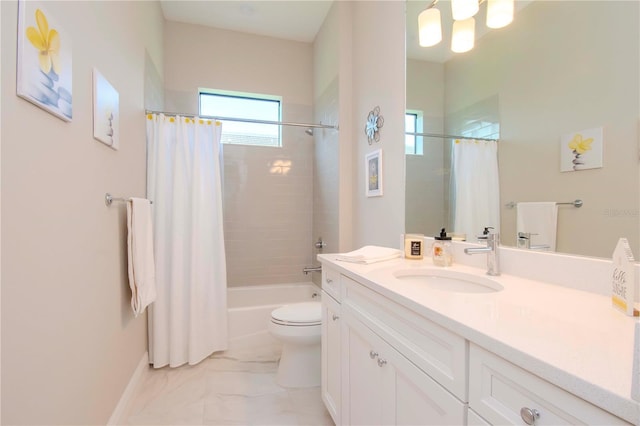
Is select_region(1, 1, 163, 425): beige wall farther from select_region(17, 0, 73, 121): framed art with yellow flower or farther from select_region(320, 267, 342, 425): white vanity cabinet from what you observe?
select_region(320, 267, 342, 425): white vanity cabinet

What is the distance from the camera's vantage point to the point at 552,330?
0.61m

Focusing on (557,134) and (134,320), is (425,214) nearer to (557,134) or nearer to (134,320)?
(557,134)

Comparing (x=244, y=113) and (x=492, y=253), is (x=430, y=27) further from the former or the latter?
(x=244, y=113)

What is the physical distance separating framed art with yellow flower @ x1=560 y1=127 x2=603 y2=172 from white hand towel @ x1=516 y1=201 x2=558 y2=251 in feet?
0.45

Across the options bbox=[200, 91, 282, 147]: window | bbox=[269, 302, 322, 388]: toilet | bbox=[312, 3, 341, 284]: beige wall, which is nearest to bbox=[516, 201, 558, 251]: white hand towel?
bbox=[269, 302, 322, 388]: toilet

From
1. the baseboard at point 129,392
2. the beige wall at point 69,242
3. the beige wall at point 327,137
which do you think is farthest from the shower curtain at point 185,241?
the beige wall at point 327,137

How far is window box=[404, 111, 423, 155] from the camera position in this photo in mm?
1687

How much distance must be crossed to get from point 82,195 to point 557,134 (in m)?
1.77

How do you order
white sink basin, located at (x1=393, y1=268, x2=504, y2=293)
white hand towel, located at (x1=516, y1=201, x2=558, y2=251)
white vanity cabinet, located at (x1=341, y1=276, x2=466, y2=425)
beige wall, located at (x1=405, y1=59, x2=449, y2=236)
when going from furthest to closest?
A: beige wall, located at (x1=405, y1=59, x2=449, y2=236), white sink basin, located at (x1=393, y1=268, x2=504, y2=293), white hand towel, located at (x1=516, y1=201, x2=558, y2=251), white vanity cabinet, located at (x1=341, y1=276, x2=466, y2=425)

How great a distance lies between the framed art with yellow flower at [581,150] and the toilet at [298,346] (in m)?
1.54

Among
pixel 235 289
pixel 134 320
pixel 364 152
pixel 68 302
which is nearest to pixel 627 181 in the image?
pixel 364 152

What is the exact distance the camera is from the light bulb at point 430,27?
1490 millimetres

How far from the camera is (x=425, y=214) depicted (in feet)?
5.45

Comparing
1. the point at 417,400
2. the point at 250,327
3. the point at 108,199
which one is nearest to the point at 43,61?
the point at 108,199
